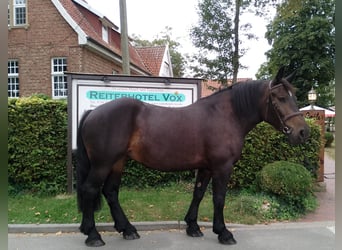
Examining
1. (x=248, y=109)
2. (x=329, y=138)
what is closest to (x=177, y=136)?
(x=248, y=109)

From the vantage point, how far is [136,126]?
13.3 feet

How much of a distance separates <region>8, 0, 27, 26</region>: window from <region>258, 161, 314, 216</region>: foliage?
14777 mm

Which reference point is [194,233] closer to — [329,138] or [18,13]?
[18,13]

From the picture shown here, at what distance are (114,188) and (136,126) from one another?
0.96m

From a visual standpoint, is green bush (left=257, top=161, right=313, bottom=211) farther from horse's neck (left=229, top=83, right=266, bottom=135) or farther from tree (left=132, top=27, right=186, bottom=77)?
tree (left=132, top=27, right=186, bottom=77)

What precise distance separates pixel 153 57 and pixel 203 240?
23.5 meters

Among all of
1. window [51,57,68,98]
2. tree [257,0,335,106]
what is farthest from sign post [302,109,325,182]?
tree [257,0,335,106]

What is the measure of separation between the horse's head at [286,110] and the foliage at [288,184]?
1.71 metres

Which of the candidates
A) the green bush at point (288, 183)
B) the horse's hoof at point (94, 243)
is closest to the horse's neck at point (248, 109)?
the green bush at point (288, 183)

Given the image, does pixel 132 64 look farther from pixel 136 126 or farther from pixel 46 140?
pixel 136 126

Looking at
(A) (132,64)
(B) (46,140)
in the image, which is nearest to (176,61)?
(A) (132,64)

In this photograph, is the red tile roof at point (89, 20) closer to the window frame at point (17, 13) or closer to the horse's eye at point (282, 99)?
the window frame at point (17, 13)

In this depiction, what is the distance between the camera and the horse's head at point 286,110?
3.77 m

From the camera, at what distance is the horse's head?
12.4ft
